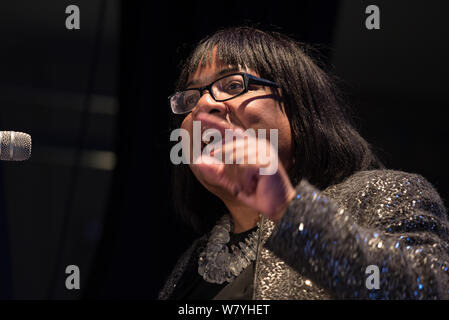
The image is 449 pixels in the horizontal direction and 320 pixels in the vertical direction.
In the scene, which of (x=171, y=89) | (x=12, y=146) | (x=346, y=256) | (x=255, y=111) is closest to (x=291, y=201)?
(x=346, y=256)

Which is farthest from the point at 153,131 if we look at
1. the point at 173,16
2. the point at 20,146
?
the point at 20,146

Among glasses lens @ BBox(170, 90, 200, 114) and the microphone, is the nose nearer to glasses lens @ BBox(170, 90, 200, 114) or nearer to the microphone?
glasses lens @ BBox(170, 90, 200, 114)

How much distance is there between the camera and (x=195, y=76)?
3.82ft

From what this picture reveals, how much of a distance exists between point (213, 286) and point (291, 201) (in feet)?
1.38

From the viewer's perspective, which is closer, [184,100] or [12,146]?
[12,146]

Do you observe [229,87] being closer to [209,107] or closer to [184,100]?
[209,107]

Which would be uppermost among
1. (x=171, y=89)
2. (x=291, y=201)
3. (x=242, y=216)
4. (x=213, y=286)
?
(x=171, y=89)

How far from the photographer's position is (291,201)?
0.72 m

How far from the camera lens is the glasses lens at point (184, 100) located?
Result: 46.6 inches

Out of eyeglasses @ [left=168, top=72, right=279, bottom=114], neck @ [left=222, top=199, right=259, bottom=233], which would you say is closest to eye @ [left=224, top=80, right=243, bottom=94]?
eyeglasses @ [left=168, top=72, right=279, bottom=114]

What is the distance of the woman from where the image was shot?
27.8 inches

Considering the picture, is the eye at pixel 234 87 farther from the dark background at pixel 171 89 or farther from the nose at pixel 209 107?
the dark background at pixel 171 89
